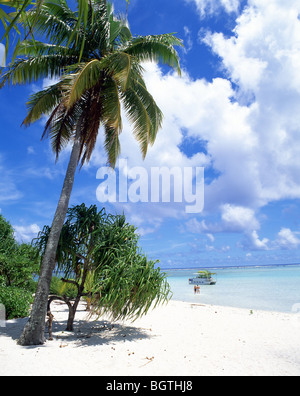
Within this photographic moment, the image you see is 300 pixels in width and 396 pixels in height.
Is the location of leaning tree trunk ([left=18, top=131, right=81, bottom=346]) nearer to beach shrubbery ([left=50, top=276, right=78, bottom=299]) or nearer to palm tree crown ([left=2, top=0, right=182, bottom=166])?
palm tree crown ([left=2, top=0, right=182, bottom=166])

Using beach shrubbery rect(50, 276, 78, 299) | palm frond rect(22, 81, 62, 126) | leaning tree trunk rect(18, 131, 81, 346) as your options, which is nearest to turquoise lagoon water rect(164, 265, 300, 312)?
leaning tree trunk rect(18, 131, 81, 346)

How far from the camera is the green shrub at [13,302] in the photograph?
10453 mm

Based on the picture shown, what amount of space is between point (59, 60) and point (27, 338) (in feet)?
28.6

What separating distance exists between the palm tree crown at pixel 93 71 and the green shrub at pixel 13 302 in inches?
219

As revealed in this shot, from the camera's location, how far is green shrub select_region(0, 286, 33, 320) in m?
Result: 10.5

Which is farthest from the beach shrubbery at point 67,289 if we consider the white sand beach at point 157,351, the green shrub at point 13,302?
the white sand beach at point 157,351

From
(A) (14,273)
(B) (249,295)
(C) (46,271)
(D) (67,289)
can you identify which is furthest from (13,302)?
(B) (249,295)

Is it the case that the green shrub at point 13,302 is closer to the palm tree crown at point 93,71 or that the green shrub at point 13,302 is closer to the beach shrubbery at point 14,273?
the beach shrubbery at point 14,273

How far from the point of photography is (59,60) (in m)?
9.89

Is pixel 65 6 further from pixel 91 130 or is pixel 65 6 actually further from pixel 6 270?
pixel 6 270

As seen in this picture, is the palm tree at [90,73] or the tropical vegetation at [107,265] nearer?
the tropical vegetation at [107,265]

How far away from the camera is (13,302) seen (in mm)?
10750

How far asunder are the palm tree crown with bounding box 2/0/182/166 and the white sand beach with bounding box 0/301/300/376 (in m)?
5.86

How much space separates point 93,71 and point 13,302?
8.75 m
